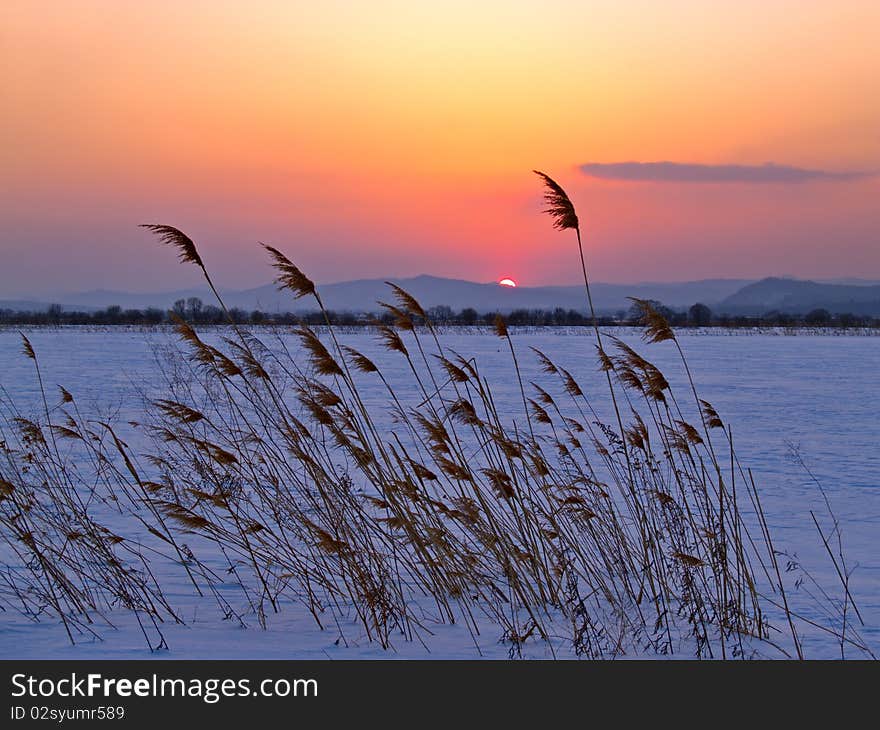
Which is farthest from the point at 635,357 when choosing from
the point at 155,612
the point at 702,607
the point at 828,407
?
the point at 828,407

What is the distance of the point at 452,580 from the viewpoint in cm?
496

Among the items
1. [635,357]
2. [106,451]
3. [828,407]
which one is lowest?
[828,407]

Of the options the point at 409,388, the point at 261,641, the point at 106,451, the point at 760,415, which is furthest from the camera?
the point at 409,388

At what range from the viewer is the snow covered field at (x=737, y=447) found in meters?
4.45

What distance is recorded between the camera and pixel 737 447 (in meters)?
12.7

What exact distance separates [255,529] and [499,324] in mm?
1856

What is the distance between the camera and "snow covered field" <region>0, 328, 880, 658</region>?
4.45 metres

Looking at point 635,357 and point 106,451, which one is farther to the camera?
point 106,451
